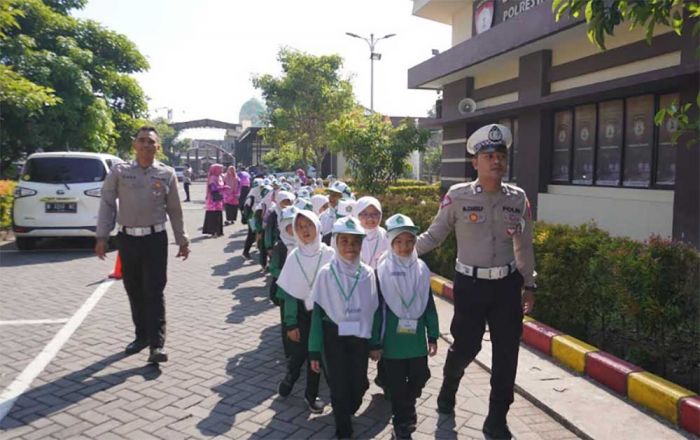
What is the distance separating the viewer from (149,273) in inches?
196

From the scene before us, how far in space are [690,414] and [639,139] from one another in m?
6.72

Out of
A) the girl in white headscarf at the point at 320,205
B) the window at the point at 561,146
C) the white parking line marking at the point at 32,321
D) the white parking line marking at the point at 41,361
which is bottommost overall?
the white parking line marking at the point at 41,361

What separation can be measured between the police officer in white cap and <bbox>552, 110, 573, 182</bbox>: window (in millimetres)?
7845

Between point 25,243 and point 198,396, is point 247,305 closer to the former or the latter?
point 198,396

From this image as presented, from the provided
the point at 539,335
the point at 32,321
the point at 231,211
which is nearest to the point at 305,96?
the point at 231,211

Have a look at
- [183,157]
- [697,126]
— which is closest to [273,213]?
[697,126]

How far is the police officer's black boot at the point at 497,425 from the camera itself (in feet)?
12.0

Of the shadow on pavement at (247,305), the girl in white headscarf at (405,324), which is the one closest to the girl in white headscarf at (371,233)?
the girl in white headscarf at (405,324)

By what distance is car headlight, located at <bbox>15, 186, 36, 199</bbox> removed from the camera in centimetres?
1045

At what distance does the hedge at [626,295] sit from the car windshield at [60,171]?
28.4 ft

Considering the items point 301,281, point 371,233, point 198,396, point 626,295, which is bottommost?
point 198,396

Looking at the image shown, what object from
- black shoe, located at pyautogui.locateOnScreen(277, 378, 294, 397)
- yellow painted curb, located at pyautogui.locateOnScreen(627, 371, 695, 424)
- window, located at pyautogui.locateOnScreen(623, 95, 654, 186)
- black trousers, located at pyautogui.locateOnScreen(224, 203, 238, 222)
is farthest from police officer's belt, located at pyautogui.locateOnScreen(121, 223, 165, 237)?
black trousers, located at pyautogui.locateOnScreen(224, 203, 238, 222)

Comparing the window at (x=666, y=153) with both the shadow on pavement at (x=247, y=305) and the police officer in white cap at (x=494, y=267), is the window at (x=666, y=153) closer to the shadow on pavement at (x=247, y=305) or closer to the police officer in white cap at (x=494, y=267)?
the police officer in white cap at (x=494, y=267)

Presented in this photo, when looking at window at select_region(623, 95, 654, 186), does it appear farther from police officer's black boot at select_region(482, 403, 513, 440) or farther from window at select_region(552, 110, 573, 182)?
police officer's black boot at select_region(482, 403, 513, 440)
